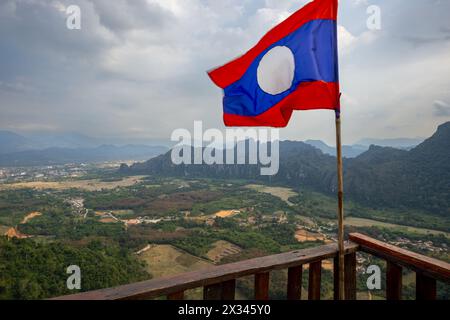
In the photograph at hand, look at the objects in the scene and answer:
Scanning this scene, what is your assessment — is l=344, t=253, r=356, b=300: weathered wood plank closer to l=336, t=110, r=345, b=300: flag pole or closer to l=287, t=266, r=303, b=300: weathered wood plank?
l=336, t=110, r=345, b=300: flag pole

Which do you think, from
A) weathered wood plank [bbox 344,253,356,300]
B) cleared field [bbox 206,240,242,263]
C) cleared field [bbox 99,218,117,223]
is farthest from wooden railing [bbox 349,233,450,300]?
cleared field [bbox 99,218,117,223]

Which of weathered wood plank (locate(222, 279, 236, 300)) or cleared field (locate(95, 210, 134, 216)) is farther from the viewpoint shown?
cleared field (locate(95, 210, 134, 216))

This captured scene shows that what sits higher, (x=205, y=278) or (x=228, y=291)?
(x=205, y=278)

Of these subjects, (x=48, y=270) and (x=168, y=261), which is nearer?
(x=48, y=270)

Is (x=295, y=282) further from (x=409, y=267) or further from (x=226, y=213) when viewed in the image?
(x=226, y=213)

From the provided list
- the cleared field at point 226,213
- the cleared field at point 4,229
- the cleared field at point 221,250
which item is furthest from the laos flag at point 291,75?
the cleared field at point 4,229

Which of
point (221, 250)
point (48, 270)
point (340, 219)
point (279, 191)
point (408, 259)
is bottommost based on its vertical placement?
point (221, 250)

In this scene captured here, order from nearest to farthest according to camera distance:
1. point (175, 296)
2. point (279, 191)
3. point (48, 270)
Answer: point (175, 296)
point (48, 270)
point (279, 191)

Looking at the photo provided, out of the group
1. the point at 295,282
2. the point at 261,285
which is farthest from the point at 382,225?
the point at 261,285
